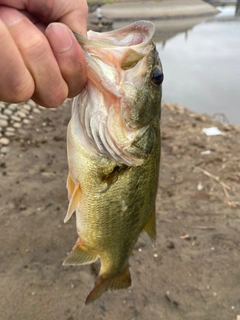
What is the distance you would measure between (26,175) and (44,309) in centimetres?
209

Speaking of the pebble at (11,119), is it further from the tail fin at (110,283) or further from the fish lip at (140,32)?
the fish lip at (140,32)

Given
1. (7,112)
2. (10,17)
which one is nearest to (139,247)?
(10,17)

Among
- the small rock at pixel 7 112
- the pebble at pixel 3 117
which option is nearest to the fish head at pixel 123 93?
the pebble at pixel 3 117

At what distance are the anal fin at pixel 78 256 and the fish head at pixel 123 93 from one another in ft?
2.06

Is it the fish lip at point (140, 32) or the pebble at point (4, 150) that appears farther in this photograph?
the pebble at point (4, 150)

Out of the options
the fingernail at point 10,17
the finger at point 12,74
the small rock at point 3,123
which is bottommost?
the small rock at point 3,123

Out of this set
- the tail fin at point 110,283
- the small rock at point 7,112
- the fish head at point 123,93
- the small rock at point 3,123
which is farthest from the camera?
the small rock at point 7,112

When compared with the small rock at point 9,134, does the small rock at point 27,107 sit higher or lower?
lower

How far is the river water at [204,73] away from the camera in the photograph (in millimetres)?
10180

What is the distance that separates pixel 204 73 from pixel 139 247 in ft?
33.1

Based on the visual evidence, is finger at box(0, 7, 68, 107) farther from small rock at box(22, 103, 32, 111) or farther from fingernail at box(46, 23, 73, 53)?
small rock at box(22, 103, 32, 111)

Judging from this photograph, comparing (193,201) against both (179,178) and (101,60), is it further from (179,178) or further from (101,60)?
(101,60)

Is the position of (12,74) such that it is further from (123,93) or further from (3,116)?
(3,116)

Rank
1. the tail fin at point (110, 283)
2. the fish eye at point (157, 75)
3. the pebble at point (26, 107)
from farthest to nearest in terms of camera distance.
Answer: the pebble at point (26, 107) → the tail fin at point (110, 283) → the fish eye at point (157, 75)
